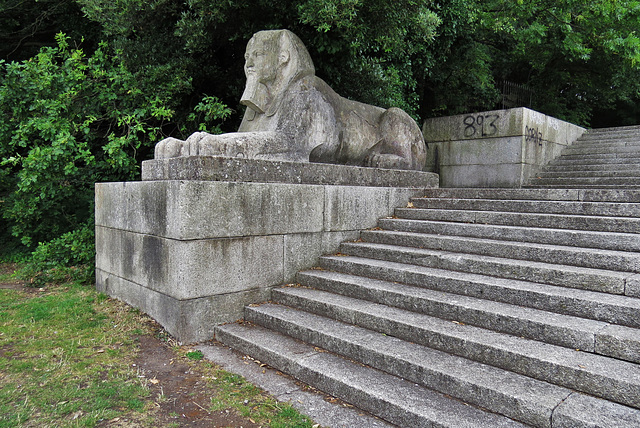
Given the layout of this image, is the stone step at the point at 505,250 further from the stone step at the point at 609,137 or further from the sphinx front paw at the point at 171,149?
the stone step at the point at 609,137

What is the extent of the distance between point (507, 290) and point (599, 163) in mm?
7891

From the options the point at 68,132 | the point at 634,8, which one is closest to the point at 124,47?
the point at 68,132

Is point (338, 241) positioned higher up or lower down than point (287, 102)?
lower down

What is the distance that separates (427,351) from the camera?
342 centimetres

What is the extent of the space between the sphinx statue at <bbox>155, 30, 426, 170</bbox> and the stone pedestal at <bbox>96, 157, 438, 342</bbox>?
0.78 feet

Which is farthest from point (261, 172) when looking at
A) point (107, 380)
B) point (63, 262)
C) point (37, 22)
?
point (37, 22)

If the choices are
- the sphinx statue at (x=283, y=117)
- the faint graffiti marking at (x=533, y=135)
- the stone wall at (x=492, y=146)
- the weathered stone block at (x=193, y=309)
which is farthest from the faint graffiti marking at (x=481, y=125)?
the weathered stone block at (x=193, y=309)

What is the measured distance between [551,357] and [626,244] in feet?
5.99

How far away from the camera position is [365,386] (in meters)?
3.13

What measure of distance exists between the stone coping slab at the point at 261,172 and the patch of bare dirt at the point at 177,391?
1.69m

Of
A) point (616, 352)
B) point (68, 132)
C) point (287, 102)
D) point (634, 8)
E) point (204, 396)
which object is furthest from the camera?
point (634, 8)

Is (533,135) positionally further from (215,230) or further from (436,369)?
(436,369)

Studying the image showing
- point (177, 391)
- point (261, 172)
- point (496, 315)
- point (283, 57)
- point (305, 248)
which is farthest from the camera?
point (283, 57)

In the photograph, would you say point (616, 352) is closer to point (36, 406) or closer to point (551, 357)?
point (551, 357)
